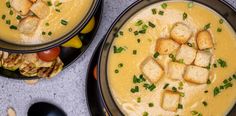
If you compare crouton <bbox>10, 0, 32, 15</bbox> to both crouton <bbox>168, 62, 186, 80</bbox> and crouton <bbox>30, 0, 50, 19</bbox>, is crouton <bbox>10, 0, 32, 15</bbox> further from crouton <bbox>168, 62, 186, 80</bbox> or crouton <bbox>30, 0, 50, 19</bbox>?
crouton <bbox>168, 62, 186, 80</bbox>

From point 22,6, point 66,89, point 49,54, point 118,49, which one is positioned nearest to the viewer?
point 118,49

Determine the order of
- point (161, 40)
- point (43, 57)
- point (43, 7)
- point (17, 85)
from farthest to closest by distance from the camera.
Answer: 1. point (17, 85)
2. point (43, 57)
3. point (43, 7)
4. point (161, 40)

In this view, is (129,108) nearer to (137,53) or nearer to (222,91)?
(137,53)

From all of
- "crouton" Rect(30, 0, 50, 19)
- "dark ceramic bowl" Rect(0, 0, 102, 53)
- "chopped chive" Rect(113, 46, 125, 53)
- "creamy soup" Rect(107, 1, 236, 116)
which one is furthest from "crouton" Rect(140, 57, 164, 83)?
"crouton" Rect(30, 0, 50, 19)

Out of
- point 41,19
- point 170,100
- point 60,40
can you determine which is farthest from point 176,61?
point 41,19

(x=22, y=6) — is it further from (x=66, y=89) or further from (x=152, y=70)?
(x=152, y=70)

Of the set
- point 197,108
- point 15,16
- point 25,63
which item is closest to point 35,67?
point 25,63

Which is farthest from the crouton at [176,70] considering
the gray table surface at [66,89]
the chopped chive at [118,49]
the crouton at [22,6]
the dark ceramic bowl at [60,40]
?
the crouton at [22,6]
